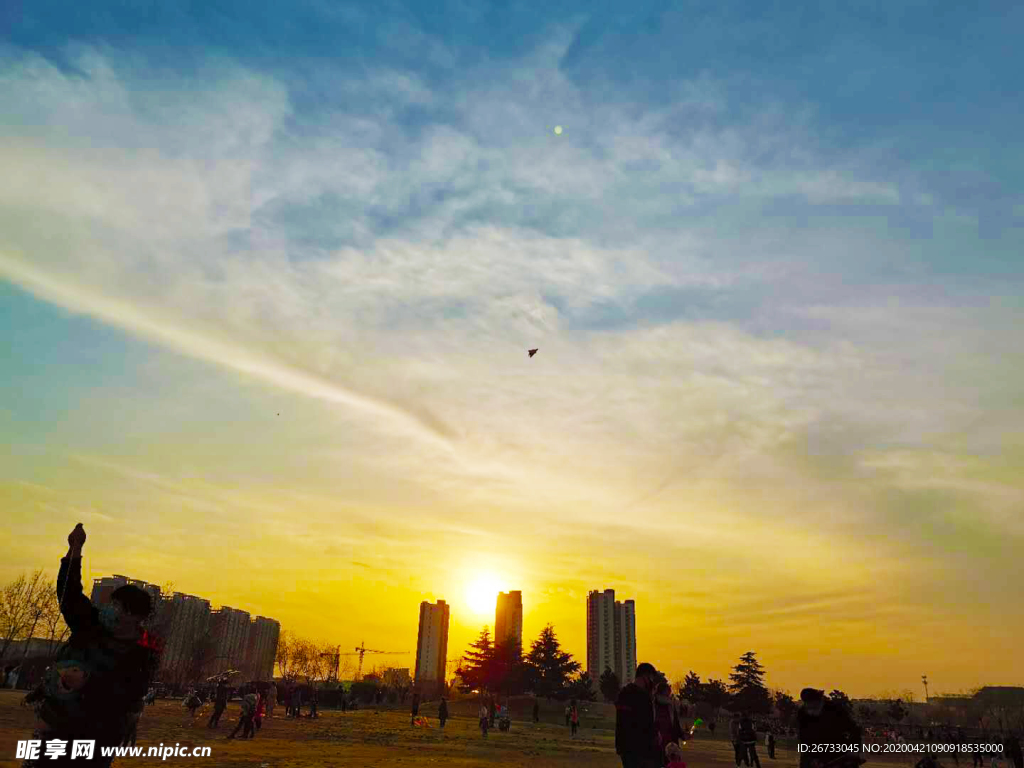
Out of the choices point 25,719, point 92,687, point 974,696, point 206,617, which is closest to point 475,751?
point 25,719

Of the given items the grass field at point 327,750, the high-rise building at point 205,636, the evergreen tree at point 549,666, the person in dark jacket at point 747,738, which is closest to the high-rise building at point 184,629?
the high-rise building at point 205,636

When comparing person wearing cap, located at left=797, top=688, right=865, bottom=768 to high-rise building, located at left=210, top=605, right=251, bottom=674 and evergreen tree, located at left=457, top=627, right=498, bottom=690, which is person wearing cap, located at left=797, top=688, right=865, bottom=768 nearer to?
evergreen tree, located at left=457, top=627, right=498, bottom=690

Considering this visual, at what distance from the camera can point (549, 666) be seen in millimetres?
88062

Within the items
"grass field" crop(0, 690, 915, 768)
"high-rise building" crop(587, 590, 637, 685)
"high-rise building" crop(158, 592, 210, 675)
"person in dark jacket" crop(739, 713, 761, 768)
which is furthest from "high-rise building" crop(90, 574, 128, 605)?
"person in dark jacket" crop(739, 713, 761, 768)

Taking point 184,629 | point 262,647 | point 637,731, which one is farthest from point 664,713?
point 262,647

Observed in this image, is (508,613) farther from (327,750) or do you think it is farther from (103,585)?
(327,750)

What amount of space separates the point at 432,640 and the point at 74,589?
187 metres

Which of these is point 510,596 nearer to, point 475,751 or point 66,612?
point 475,751

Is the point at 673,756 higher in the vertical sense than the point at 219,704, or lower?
higher

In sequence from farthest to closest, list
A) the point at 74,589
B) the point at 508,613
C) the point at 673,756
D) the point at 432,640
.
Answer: the point at 432,640 → the point at 508,613 → the point at 673,756 → the point at 74,589

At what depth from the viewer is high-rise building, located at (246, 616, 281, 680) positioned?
15812cm

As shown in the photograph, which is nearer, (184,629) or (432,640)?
(184,629)

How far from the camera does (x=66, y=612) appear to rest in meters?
5.09

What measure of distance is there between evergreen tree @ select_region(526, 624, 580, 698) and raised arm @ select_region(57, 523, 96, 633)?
89.3 meters
